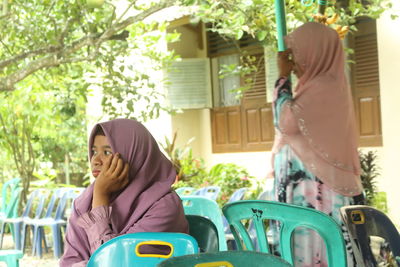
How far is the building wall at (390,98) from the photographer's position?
7.30m

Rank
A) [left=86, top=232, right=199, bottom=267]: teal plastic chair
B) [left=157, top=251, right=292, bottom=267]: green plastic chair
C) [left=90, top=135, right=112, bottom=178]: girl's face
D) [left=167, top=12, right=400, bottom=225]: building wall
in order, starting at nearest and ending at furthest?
[left=157, top=251, right=292, bottom=267]: green plastic chair
[left=86, top=232, right=199, bottom=267]: teal plastic chair
[left=90, top=135, right=112, bottom=178]: girl's face
[left=167, top=12, right=400, bottom=225]: building wall

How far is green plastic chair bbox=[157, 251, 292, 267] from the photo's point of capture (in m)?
1.53

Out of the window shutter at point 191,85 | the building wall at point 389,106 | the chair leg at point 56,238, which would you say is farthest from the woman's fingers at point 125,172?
the window shutter at point 191,85

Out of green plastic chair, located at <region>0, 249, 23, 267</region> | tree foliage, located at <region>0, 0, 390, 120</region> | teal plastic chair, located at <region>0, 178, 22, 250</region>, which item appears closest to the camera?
green plastic chair, located at <region>0, 249, 23, 267</region>

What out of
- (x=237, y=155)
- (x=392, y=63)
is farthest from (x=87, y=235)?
(x=237, y=155)

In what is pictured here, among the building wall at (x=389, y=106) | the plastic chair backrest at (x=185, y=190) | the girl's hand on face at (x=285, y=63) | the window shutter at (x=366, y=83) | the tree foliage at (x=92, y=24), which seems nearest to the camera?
the girl's hand on face at (x=285, y=63)

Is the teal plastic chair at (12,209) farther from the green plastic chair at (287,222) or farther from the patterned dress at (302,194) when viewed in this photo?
the green plastic chair at (287,222)

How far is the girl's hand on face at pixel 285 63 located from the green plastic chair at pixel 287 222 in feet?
2.72

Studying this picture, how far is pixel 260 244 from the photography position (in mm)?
2447

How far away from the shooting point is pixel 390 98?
7.39 m

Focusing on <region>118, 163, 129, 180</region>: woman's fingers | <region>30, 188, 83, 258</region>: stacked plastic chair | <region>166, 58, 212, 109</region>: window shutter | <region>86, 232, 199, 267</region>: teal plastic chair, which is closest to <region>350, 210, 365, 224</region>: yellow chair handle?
<region>86, 232, 199, 267</region>: teal plastic chair

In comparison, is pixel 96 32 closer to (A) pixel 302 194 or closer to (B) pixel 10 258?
(B) pixel 10 258

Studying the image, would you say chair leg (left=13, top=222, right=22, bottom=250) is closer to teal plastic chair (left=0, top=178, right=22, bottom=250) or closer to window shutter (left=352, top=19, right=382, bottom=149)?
teal plastic chair (left=0, top=178, right=22, bottom=250)

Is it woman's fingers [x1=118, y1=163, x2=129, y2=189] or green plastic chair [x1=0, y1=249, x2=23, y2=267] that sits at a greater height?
woman's fingers [x1=118, y1=163, x2=129, y2=189]
